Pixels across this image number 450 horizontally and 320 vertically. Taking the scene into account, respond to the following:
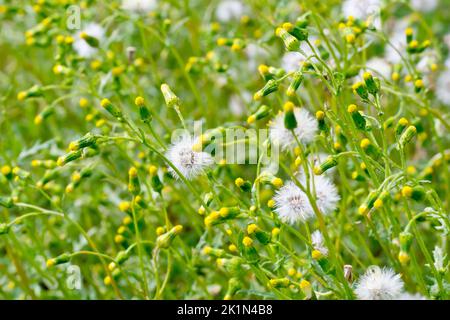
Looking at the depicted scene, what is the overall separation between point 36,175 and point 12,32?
78cm

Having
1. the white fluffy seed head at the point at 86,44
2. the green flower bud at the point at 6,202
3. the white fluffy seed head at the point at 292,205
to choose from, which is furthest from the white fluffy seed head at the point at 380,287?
the white fluffy seed head at the point at 86,44

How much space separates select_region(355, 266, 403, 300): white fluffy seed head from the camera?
4.59 feet

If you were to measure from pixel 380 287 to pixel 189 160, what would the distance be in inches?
20.9

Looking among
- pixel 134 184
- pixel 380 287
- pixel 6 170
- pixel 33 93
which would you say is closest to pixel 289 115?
pixel 380 287

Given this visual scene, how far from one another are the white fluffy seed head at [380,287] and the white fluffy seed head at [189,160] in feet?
1.49

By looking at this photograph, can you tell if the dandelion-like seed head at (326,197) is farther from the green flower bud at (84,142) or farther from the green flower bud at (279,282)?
the green flower bud at (84,142)

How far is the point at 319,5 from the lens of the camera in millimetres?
2482

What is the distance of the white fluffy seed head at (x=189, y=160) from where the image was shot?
162 cm

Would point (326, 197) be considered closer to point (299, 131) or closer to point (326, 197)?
point (326, 197)

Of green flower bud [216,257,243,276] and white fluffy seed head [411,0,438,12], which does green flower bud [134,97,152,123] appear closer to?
green flower bud [216,257,243,276]

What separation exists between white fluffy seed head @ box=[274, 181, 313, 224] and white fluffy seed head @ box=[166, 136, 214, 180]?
7.4 inches

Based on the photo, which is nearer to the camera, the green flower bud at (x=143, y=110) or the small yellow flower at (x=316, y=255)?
the small yellow flower at (x=316, y=255)
